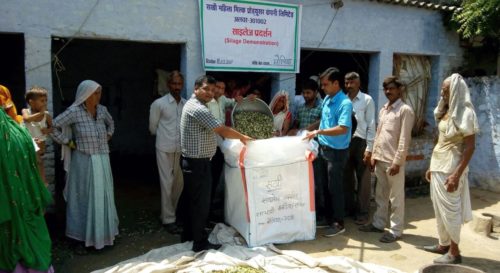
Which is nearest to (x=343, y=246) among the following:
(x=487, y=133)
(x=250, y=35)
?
(x=250, y=35)

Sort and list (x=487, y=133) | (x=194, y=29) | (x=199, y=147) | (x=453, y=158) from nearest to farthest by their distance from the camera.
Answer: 1. (x=453, y=158)
2. (x=199, y=147)
3. (x=194, y=29)
4. (x=487, y=133)

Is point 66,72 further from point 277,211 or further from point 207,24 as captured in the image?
point 277,211

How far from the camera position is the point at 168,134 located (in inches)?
207

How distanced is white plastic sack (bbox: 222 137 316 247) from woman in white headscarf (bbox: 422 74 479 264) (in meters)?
1.31

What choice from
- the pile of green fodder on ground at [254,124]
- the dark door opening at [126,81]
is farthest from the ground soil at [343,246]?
the dark door opening at [126,81]

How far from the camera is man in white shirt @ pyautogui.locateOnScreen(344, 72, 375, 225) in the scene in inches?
222

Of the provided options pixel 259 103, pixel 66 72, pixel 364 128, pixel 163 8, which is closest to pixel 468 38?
pixel 364 128

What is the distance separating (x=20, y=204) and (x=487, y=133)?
739cm

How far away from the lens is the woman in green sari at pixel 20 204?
311 cm

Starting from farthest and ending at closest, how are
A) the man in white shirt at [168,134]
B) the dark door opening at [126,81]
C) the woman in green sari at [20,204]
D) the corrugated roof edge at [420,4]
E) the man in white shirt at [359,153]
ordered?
1. the dark door opening at [126,81]
2. the corrugated roof edge at [420,4]
3. the man in white shirt at [359,153]
4. the man in white shirt at [168,134]
5. the woman in green sari at [20,204]

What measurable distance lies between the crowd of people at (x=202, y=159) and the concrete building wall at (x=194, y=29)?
20.1 inches

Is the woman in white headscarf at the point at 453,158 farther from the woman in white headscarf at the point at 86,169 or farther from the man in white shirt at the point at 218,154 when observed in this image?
the woman in white headscarf at the point at 86,169

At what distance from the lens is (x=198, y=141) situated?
4.30 m

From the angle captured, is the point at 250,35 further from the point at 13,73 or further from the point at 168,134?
the point at 13,73
